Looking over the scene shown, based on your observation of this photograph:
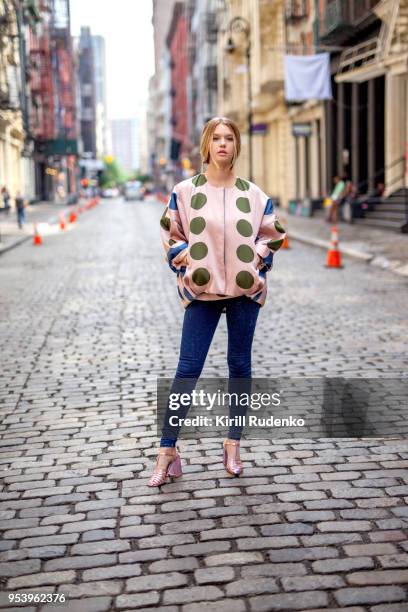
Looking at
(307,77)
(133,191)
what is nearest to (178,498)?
(307,77)

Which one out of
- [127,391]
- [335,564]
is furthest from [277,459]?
[127,391]

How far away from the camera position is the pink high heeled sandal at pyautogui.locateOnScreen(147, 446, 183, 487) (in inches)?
172

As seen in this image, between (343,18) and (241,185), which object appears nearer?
(241,185)

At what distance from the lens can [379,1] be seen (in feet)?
88.2

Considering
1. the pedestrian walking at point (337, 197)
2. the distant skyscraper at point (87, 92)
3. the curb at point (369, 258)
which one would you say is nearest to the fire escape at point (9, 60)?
the pedestrian walking at point (337, 197)

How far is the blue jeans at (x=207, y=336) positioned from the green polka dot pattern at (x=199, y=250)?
261 millimetres

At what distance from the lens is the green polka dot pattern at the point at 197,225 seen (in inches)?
163

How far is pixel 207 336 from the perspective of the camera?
14.2ft

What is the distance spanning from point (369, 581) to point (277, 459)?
61.7 inches

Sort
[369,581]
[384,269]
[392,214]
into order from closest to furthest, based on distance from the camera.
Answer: [369,581] < [384,269] < [392,214]

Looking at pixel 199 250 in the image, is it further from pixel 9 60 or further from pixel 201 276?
pixel 9 60

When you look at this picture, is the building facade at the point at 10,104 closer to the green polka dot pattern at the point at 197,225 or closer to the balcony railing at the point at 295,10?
the balcony railing at the point at 295,10

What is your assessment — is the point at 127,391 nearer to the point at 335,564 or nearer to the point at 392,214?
the point at 335,564

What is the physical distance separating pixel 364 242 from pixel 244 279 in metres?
16.6
